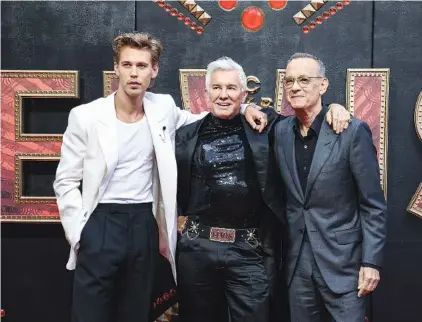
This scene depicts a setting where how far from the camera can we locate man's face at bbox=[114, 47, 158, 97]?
9.21 feet

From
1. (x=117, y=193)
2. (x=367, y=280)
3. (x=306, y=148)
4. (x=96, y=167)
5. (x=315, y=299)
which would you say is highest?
(x=306, y=148)

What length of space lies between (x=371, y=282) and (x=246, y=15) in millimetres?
1905

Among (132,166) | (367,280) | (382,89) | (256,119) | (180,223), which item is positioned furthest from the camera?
(382,89)

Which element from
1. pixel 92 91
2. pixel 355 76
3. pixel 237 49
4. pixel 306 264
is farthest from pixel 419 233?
pixel 92 91

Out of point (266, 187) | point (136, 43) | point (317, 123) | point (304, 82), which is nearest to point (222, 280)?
point (266, 187)

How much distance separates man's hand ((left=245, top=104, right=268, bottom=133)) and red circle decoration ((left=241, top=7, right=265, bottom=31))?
893mm

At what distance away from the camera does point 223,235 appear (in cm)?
285

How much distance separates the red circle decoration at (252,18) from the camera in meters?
3.65

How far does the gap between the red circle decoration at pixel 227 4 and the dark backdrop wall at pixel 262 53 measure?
28 mm

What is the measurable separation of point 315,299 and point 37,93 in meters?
2.20

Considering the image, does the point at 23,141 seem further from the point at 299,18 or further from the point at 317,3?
the point at 317,3

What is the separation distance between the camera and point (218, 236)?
285 centimetres

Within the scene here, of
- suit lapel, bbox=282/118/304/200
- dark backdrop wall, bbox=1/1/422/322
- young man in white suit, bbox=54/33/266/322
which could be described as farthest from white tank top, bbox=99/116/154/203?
dark backdrop wall, bbox=1/1/422/322

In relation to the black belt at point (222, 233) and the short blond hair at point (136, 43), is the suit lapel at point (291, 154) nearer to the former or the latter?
the black belt at point (222, 233)
